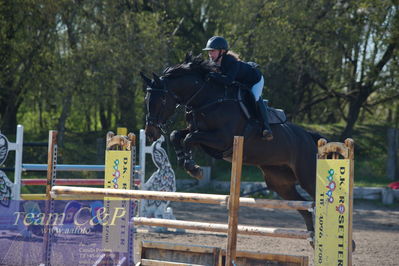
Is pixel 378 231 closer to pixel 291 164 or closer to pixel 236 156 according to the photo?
pixel 291 164

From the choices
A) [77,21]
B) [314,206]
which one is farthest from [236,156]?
[77,21]

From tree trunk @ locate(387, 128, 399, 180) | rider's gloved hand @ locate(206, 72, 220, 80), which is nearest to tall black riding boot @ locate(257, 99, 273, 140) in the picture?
rider's gloved hand @ locate(206, 72, 220, 80)

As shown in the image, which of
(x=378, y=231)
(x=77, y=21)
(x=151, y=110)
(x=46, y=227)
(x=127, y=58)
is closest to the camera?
(x=46, y=227)

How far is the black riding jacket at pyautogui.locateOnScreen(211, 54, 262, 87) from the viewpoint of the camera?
18.0ft

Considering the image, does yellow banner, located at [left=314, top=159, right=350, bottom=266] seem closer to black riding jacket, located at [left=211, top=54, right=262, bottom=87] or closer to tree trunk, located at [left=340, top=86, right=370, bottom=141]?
black riding jacket, located at [left=211, top=54, right=262, bottom=87]

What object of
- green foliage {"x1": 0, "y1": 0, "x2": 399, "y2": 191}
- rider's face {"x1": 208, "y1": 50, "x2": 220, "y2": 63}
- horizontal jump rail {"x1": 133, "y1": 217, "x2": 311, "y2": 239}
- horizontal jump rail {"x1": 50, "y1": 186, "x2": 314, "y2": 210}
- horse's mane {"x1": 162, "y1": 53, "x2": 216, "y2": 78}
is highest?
green foliage {"x1": 0, "y1": 0, "x2": 399, "y2": 191}

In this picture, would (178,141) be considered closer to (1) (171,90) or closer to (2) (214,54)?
(1) (171,90)

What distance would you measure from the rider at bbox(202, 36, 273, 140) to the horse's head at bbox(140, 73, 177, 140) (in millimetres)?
466

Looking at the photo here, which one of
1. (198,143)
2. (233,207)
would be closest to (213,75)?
(198,143)

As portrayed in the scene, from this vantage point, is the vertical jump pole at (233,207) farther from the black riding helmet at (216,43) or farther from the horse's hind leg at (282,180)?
the horse's hind leg at (282,180)

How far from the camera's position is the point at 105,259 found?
16.5 feet

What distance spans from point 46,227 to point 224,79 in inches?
81.1

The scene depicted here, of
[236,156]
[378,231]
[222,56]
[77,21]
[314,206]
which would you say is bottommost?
[378,231]

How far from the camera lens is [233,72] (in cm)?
549
